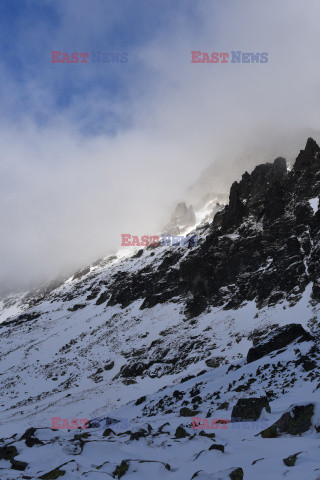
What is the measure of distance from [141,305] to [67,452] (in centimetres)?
6455

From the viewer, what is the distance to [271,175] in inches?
3278

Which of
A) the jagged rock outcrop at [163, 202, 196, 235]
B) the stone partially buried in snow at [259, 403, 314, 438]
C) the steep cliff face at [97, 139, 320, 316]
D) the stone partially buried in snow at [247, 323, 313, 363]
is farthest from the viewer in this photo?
the jagged rock outcrop at [163, 202, 196, 235]

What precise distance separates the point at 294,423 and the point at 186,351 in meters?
36.7

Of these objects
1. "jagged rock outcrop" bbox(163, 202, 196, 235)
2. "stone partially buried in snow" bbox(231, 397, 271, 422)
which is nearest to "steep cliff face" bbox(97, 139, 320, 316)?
"stone partially buried in snow" bbox(231, 397, 271, 422)

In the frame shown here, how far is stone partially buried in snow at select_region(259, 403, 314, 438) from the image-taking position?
9328 millimetres

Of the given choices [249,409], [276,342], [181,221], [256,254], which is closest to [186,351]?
[276,342]

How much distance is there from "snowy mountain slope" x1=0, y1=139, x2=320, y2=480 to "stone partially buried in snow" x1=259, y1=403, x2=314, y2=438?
27 cm

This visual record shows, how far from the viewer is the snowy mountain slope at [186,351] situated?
899cm

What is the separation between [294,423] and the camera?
9.56 m

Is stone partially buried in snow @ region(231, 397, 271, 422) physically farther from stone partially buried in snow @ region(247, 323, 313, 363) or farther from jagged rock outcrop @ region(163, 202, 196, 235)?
jagged rock outcrop @ region(163, 202, 196, 235)

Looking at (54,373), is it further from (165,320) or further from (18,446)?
(18,446)

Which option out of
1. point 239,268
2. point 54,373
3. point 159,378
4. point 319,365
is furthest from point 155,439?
point 239,268

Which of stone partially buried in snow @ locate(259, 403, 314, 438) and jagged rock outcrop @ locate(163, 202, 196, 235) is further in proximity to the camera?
jagged rock outcrop @ locate(163, 202, 196, 235)

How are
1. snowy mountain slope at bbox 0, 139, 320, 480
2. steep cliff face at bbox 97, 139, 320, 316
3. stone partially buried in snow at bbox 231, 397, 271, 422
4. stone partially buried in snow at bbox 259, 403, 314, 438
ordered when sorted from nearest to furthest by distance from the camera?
snowy mountain slope at bbox 0, 139, 320, 480, stone partially buried in snow at bbox 259, 403, 314, 438, stone partially buried in snow at bbox 231, 397, 271, 422, steep cliff face at bbox 97, 139, 320, 316
